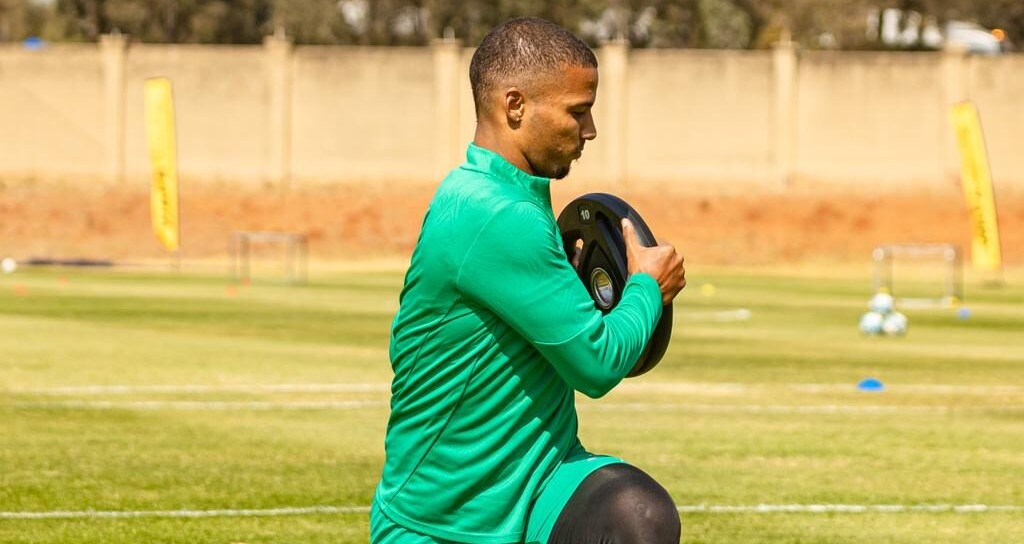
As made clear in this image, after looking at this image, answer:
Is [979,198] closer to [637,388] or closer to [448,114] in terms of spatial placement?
[637,388]

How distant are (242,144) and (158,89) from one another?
2373 cm

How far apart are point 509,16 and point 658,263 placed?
311 feet

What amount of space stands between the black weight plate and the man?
0.25 ft

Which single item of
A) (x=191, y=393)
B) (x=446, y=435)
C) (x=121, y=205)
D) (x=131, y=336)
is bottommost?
(x=121, y=205)

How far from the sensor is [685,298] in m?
38.8

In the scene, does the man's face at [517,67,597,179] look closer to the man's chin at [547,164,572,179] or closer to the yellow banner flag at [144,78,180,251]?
the man's chin at [547,164,572,179]

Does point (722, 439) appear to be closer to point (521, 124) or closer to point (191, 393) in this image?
point (191, 393)

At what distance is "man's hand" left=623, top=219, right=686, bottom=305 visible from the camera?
5098 mm

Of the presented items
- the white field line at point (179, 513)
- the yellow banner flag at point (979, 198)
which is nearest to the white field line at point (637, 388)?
A: the white field line at point (179, 513)

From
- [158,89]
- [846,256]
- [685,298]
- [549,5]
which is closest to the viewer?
[685,298]

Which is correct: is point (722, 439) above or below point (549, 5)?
above

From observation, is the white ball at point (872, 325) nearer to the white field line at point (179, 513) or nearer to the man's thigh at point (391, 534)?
the white field line at point (179, 513)

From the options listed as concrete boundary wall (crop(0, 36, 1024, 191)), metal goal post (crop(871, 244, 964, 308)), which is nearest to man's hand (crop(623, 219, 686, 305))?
metal goal post (crop(871, 244, 964, 308))

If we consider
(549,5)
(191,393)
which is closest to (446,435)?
(191,393)
